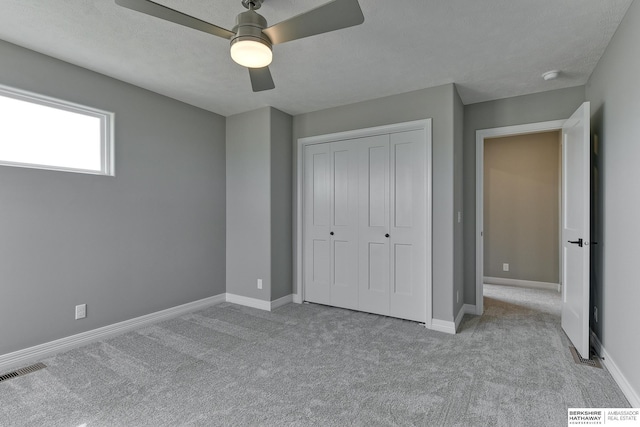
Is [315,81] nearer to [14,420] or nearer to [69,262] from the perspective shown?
[69,262]

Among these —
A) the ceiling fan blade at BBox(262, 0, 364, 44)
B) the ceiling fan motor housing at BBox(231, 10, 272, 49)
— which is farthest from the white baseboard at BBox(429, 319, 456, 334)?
the ceiling fan motor housing at BBox(231, 10, 272, 49)

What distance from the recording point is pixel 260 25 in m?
1.71

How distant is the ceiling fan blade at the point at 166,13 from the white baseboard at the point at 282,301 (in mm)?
2988

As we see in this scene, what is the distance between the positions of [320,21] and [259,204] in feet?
8.57

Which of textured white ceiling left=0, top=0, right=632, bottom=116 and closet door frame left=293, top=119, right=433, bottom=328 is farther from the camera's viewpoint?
closet door frame left=293, top=119, right=433, bottom=328

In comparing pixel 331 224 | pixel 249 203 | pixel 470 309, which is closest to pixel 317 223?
pixel 331 224

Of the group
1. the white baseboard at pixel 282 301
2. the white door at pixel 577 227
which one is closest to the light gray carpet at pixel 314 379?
the white door at pixel 577 227

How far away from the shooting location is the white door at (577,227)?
2467mm

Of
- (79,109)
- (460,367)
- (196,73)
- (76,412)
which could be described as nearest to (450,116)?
(460,367)

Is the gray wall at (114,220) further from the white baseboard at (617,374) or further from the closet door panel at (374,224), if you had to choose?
the white baseboard at (617,374)

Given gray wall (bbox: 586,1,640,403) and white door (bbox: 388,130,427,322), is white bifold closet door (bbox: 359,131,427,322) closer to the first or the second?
white door (bbox: 388,130,427,322)

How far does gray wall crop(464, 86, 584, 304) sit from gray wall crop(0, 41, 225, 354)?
10.0 feet

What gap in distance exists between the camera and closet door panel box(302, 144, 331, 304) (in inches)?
156

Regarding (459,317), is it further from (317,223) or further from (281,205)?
(281,205)
